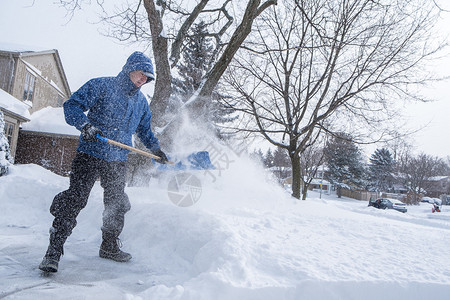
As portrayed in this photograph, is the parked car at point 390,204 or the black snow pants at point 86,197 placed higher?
the black snow pants at point 86,197

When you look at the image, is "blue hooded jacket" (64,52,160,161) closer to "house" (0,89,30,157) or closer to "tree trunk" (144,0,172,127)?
"tree trunk" (144,0,172,127)

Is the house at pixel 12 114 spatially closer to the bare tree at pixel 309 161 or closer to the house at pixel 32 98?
the house at pixel 32 98

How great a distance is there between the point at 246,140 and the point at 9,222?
10.0 m

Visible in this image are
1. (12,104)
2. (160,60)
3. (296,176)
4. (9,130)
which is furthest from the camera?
(9,130)

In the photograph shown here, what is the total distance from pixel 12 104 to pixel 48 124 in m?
3.25

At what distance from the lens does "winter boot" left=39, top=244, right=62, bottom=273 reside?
2.13m

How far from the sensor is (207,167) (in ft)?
13.7

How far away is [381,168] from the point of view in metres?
47.4

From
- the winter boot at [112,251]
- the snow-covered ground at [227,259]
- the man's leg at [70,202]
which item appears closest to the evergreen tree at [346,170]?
the snow-covered ground at [227,259]

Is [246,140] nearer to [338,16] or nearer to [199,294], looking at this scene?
[338,16]

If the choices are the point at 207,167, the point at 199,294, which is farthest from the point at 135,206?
the point at 199,294

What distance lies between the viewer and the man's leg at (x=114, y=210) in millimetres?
2596

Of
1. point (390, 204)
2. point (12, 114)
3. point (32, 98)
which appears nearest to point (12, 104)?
point (12, 114)

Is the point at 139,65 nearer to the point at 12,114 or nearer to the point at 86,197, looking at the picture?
the point at 86,197
